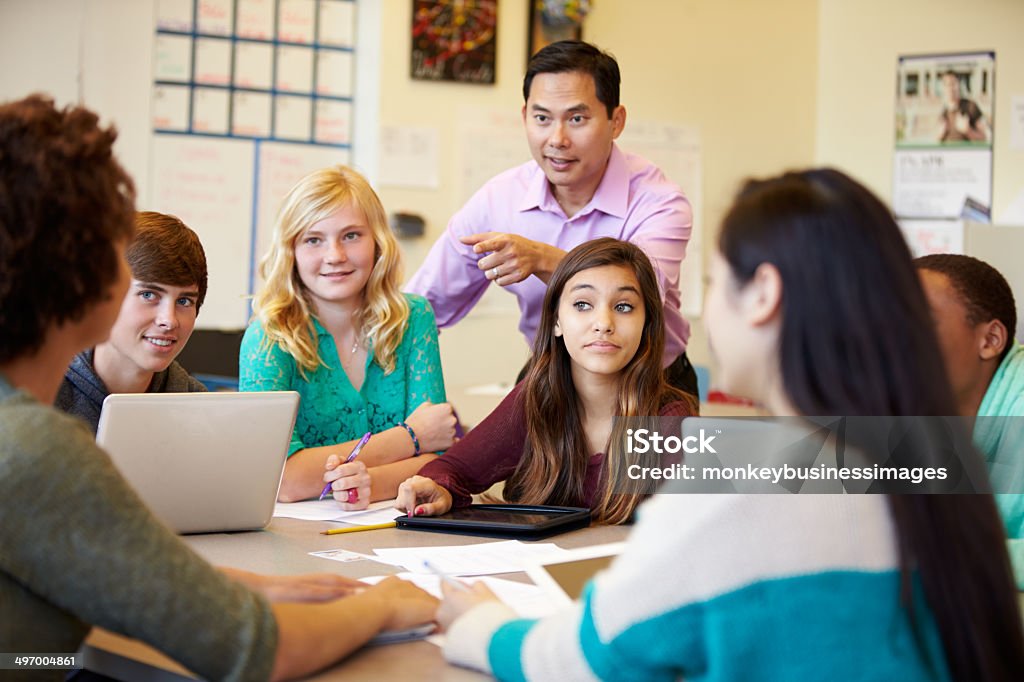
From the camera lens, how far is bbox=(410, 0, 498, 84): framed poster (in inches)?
176

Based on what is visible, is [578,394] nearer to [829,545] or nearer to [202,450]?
[202,450]

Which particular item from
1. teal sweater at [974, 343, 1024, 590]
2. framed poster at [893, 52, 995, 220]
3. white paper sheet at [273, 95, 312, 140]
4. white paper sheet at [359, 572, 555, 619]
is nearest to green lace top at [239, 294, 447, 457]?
white paper sheet at [359, 572, 555, 619]

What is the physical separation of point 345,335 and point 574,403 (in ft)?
1.89

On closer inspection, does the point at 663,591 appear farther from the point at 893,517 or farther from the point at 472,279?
the point at 472,279

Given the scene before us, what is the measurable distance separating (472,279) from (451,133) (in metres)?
1.78

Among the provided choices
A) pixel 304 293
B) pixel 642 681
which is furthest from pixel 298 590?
pixel 304 293

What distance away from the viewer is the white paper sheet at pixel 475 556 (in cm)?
153

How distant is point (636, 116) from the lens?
495 centimetres

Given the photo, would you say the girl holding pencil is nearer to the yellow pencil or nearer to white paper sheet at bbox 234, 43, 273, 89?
the yellow pencil

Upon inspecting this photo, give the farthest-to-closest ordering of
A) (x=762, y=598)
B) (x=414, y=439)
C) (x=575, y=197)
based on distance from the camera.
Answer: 1. (x=575, y=197)
2. (x=414, y=439)
3. (x=762, y=598)

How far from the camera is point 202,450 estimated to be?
1.65m

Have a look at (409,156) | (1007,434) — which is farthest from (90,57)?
(1007,434)

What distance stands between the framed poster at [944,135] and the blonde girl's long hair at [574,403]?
128 inches
